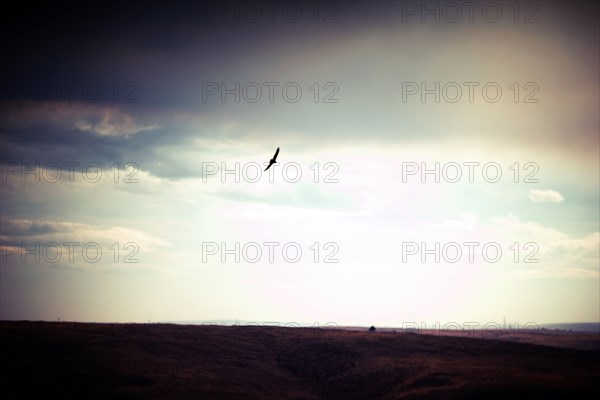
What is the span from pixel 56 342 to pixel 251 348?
2180cm

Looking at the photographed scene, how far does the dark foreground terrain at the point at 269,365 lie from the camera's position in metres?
47.8

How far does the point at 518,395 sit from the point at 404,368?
495 inches

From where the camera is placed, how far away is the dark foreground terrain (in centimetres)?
4778

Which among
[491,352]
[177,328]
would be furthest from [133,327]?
[491,352]

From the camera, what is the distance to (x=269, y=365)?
5975 centimetres

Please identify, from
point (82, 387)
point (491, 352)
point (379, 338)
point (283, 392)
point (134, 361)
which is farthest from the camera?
point (379, 338)

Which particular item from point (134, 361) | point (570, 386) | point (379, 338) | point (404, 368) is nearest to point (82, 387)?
point (134, 361)

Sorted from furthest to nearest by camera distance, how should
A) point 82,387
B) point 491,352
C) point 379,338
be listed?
point 379,338 < point 491,352 < point 82,387

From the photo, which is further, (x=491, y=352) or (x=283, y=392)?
(x=491, y=352)

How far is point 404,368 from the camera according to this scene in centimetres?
5694

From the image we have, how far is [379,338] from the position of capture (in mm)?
70250

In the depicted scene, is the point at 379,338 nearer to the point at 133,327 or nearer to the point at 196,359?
the point at 196,359

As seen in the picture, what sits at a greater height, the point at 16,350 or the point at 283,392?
the point at 16,350

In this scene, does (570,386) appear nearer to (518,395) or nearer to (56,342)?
(518,395)
